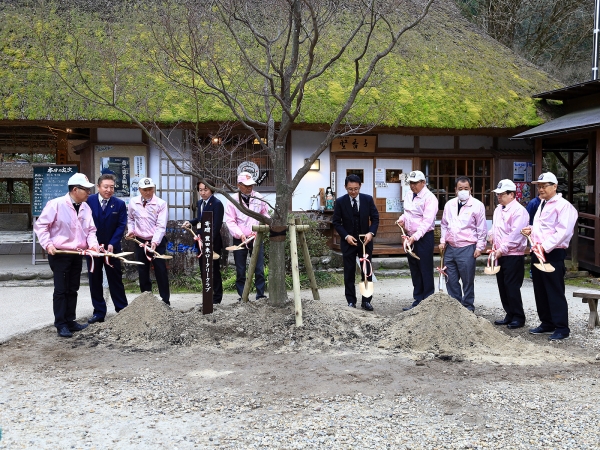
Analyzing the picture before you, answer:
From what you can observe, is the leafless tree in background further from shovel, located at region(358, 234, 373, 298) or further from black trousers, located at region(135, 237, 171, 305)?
black trousers, located at region(135, 237, 171, 305)

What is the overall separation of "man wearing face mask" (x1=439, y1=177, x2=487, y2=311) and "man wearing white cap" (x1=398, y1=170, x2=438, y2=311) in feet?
0.68

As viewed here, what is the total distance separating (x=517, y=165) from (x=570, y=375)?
8.01m

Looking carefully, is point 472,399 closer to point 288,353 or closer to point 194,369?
point 288,353

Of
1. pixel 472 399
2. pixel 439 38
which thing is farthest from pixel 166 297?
pixel 439 38

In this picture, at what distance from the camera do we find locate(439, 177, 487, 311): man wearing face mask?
689cm

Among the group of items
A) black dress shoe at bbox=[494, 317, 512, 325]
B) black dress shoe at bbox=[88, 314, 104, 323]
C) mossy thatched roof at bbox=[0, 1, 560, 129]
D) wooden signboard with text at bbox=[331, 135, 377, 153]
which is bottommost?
black dress shoe at bbox=[494, 317, 512, 325]

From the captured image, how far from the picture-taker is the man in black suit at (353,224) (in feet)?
23.6

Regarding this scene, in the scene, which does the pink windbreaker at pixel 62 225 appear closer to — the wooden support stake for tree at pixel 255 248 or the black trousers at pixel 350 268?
the wooden support stake for tree at pixel 255 248

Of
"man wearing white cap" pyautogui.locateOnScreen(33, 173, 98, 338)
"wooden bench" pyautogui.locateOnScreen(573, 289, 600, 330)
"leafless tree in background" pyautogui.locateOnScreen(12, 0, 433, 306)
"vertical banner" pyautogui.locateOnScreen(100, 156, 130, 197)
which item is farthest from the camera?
"vertical banner" pyautogui.locateOnScreen(100, 156, 130, 197)

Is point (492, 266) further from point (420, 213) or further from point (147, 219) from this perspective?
point (147, 219)

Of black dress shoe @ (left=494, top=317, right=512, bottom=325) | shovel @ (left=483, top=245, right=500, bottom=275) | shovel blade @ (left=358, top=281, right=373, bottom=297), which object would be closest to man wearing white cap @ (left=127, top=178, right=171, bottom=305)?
shovel blade @ (left=358, top=281, right=373, bottom=297)

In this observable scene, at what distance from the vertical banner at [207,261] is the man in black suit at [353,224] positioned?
5.99ft

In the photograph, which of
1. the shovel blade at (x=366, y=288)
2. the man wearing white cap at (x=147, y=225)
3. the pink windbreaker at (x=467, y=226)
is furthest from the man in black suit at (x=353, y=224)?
the man wearing white cap at (x=147, y=225)

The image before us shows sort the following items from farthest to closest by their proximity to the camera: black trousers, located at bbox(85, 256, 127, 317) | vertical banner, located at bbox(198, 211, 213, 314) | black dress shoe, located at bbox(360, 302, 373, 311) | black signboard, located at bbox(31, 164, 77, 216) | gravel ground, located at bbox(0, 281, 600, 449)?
black signboard, located at bbox(31, 164, 77, 216)
black dress shoe, located at bbox(360, 302, 373, 311)
black trousers, located at bbox(85, 256, 127, 317)
vertical banner, located at bbox(198, 211, 213, 314)
gravel ground, located at bbox(0, 281, 600, 449)
